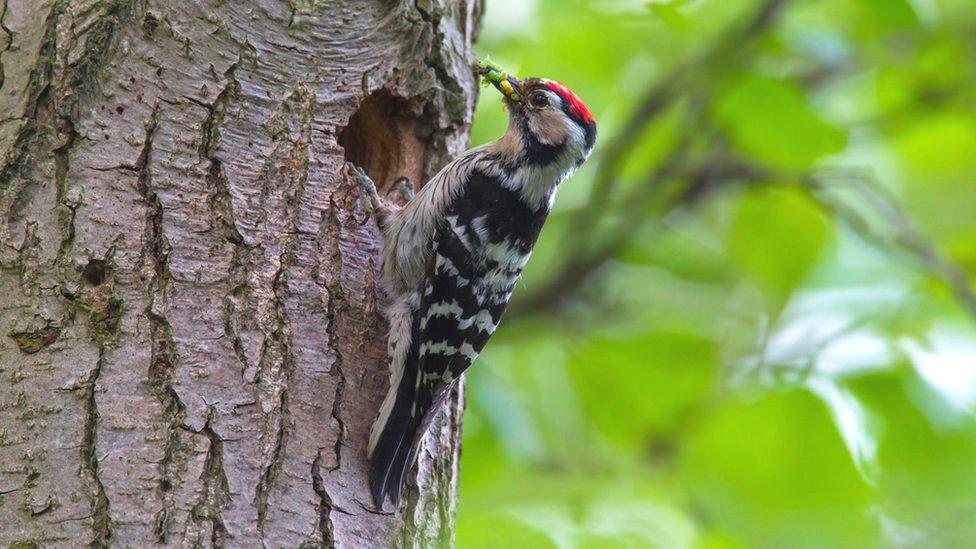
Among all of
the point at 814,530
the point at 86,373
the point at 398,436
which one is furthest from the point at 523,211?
the point at 86,373

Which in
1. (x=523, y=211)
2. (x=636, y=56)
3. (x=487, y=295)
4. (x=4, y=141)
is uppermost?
(x=636, y=56)

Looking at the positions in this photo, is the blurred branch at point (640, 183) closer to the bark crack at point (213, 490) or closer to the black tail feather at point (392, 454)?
the black tail feather at point (392, 454)

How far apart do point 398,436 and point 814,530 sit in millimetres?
2147

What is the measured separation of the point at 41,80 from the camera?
8.62 feet

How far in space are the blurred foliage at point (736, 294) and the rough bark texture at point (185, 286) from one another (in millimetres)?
917

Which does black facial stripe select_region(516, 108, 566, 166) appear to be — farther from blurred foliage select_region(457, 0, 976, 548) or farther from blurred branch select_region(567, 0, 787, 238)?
blurred branch select_region(567, 0, 787, 238)

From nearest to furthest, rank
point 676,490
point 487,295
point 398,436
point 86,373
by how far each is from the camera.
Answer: point 86,373, point 398,436, point 487,295, point 676,490

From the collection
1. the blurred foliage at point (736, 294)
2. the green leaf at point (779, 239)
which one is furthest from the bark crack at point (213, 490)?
the green leaf at point (779, 239)

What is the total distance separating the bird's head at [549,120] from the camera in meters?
4.22

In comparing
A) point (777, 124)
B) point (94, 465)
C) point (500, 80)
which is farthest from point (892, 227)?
point (94, 465)

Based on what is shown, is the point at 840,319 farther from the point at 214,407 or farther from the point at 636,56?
the point at 214,407

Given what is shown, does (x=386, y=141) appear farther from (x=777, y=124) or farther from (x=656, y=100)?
(x=656, y=100)

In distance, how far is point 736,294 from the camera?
207 inches

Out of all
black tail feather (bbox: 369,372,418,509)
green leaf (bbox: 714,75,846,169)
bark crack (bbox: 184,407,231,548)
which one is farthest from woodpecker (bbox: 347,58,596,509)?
green leaf (bbox: 714,75,846,169)
